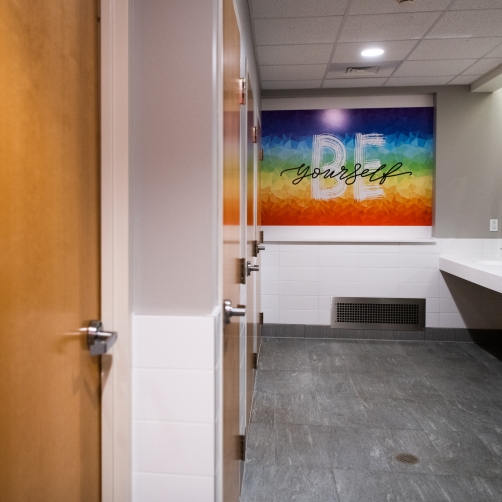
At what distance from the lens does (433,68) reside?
11.8ft

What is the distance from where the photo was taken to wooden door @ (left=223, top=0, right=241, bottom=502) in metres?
1.33

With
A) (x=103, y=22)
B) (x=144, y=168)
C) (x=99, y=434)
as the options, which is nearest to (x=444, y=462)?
(x=99, y=434)

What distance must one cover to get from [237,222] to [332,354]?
2456 mm

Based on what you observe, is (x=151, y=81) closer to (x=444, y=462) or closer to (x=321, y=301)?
(x=444, y=462)

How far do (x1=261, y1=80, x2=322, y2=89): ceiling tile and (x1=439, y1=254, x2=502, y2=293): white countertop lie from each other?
2019 mm

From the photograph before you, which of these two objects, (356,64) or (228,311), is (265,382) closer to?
(228,311)

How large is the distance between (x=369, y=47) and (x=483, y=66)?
110 cm

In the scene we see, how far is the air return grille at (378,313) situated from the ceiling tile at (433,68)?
6.71ft

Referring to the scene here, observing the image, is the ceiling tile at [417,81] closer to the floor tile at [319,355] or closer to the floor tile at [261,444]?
the floor tile at [319,355]

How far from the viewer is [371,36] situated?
2959mm

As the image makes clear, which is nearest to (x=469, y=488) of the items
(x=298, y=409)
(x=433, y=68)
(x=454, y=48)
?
(x=298, y=409)

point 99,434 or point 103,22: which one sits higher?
point 103,22

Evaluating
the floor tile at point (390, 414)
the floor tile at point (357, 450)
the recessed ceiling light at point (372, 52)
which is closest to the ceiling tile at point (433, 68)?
the recessed ceiling light at point (372, 52)

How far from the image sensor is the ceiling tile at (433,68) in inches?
135
